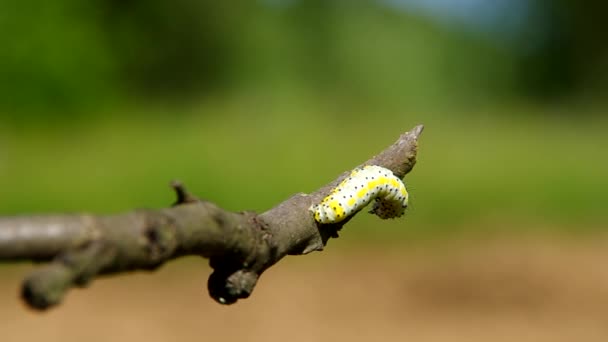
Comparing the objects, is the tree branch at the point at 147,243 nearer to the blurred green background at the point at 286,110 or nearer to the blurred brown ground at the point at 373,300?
the blurred brown ground at the point at 373,300

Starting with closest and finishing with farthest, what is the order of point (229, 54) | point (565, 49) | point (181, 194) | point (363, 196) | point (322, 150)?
1. point (181, 194)
2. point (363, 196)
3. point (322, 150)
4. point (229, 54)
5. point (565, 49)

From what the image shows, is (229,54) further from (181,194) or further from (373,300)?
(181,194)

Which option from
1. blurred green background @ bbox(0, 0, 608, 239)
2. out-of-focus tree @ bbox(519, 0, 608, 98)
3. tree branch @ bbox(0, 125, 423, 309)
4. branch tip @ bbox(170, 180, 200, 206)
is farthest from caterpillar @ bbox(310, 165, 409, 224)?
out-of-focus tree @ bbox(519, 0, 608, 98)

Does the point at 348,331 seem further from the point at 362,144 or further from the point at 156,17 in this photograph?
the point at 156,17

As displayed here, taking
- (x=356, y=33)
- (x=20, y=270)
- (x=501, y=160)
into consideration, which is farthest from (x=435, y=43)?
(x=20, y=270)

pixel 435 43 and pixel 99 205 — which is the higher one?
pixel 435 43

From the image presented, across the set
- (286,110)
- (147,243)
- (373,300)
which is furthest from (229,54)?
(147,243)

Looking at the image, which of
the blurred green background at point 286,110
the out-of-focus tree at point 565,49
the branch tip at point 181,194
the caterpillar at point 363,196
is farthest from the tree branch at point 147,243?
the out-of-focus tree at point 565,49

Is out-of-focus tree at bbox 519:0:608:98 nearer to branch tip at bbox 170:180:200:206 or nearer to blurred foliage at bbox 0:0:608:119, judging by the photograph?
blurred foliage at bbox 0:0:608:119
